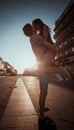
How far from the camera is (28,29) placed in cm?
447

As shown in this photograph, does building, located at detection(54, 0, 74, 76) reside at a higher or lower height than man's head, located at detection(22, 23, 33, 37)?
higher

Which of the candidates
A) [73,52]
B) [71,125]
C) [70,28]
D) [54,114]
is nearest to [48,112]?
[54,114]

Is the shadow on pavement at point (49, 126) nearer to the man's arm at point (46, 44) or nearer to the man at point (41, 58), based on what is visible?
the man at point (41, 58)

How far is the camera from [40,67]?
446cm

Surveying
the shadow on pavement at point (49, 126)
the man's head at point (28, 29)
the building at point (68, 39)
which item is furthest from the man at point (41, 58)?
the building at point (68, 39)

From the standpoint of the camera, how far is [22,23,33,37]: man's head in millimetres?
4457

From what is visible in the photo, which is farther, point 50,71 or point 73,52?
point 73,52

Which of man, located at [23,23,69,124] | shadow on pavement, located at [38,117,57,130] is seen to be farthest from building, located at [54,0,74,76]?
shadow on pavement, located at [38,117,57,130]

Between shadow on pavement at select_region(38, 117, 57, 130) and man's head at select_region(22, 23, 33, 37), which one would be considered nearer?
shadow on pavement at select_region(38, 117, 57, 130)

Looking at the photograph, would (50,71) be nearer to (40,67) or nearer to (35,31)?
(40,67)

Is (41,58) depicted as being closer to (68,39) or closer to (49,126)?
(49,126)

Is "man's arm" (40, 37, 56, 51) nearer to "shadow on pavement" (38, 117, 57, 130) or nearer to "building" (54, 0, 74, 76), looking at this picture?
"shadow on pavement" (38, 117, 57, 130)

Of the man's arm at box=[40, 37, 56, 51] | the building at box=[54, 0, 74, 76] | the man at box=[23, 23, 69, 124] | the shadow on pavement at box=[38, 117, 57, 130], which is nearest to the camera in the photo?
the shadow on pavement at box=[38, 117, 57, 130]

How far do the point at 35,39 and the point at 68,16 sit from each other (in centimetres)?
7225
